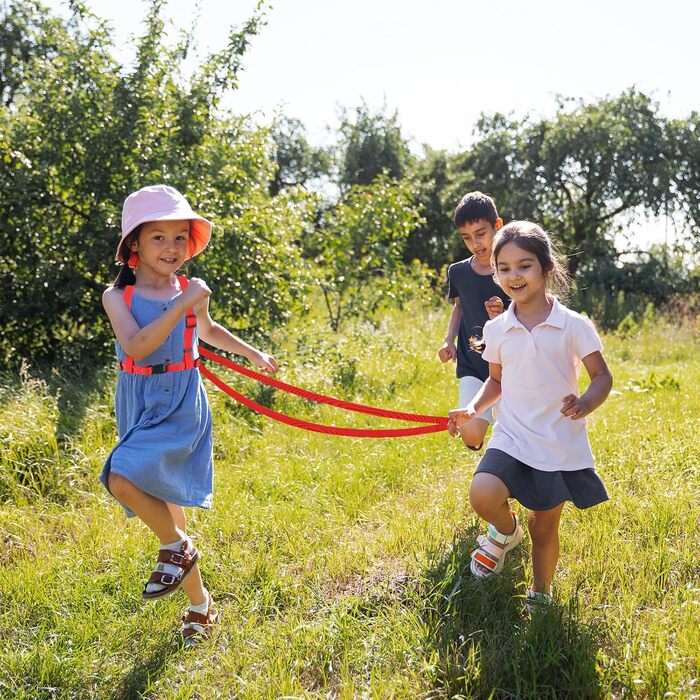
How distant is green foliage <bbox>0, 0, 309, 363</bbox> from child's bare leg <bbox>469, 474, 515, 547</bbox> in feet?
15.5

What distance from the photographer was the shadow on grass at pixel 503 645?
2.38 metres

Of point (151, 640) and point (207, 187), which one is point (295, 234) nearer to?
point (207, 187)

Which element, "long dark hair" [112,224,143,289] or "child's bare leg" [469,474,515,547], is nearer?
"child's bare leg" [469,474,515,547]

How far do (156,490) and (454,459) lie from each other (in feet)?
8.67

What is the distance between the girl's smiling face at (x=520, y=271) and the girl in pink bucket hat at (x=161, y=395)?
1.23 m

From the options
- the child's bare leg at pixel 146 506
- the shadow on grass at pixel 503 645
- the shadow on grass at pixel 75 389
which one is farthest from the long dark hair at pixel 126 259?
the shadow on grass at pixel 75 389

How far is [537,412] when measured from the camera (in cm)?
289

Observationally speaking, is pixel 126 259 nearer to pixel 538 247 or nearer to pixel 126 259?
pixel 126 259

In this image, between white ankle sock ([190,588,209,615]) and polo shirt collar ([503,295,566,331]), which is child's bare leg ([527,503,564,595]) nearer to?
polo shirt collar ([503,295,566,331])

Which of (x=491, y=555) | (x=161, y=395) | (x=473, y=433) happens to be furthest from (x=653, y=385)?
(x=161, y=395)

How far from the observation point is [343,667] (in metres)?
2.57

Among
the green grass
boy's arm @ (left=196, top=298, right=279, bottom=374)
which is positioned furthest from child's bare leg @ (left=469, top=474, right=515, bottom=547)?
boy's arm @ (left=196, top=298, right=279, bottom=374)

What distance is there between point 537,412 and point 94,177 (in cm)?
573

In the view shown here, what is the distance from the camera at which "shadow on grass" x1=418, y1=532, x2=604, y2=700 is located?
7.82 ft
